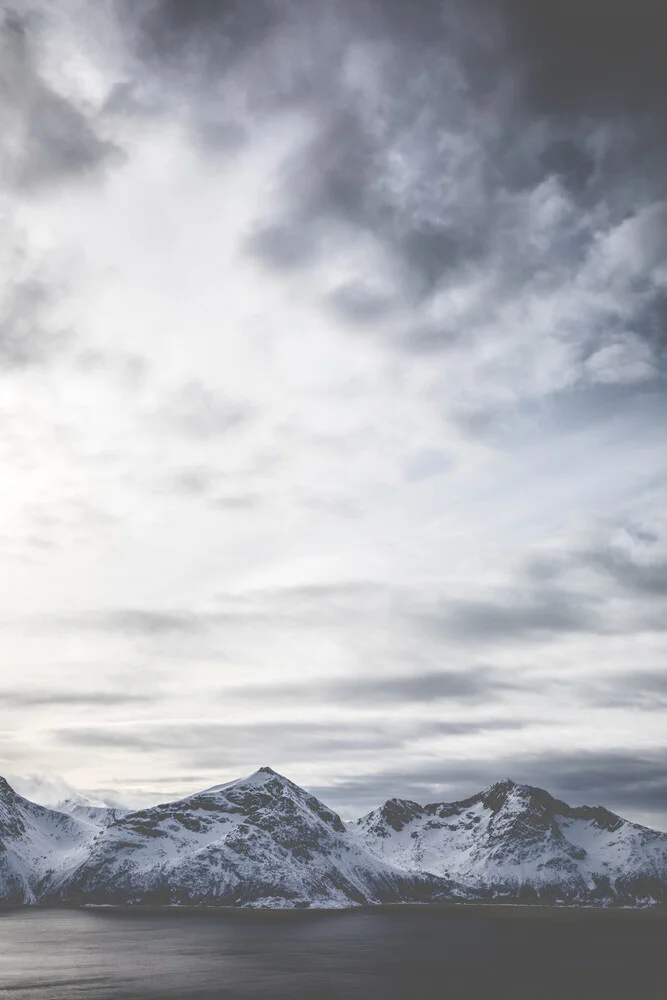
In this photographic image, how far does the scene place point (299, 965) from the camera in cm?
17838

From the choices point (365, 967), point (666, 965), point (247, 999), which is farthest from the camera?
point (666, 965)

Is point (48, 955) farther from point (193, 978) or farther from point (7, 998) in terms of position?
point (7, 998)

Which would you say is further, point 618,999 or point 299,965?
point 299,965

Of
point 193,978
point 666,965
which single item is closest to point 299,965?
point 193,978

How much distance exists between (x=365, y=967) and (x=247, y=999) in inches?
2222

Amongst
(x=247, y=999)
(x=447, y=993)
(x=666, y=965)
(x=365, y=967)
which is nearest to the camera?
(x=247, y=999)

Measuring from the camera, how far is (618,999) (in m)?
130

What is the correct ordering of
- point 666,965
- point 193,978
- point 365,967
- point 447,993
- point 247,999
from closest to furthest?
point 247,999 → point 447,993 → point 193,978 → point 365,967 → point 666,965

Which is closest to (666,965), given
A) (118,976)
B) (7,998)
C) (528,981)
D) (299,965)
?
(528,981)

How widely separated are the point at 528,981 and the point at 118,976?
78.6m

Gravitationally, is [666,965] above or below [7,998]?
below

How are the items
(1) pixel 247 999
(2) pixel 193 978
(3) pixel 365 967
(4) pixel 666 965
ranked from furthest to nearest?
(4) pixel 666 965 → (3) pixel 365 967 → (2) pixel 193 978 → (1) pixel 247 999

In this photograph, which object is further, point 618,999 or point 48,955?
point 48,955

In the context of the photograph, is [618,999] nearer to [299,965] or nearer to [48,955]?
[299,965]
